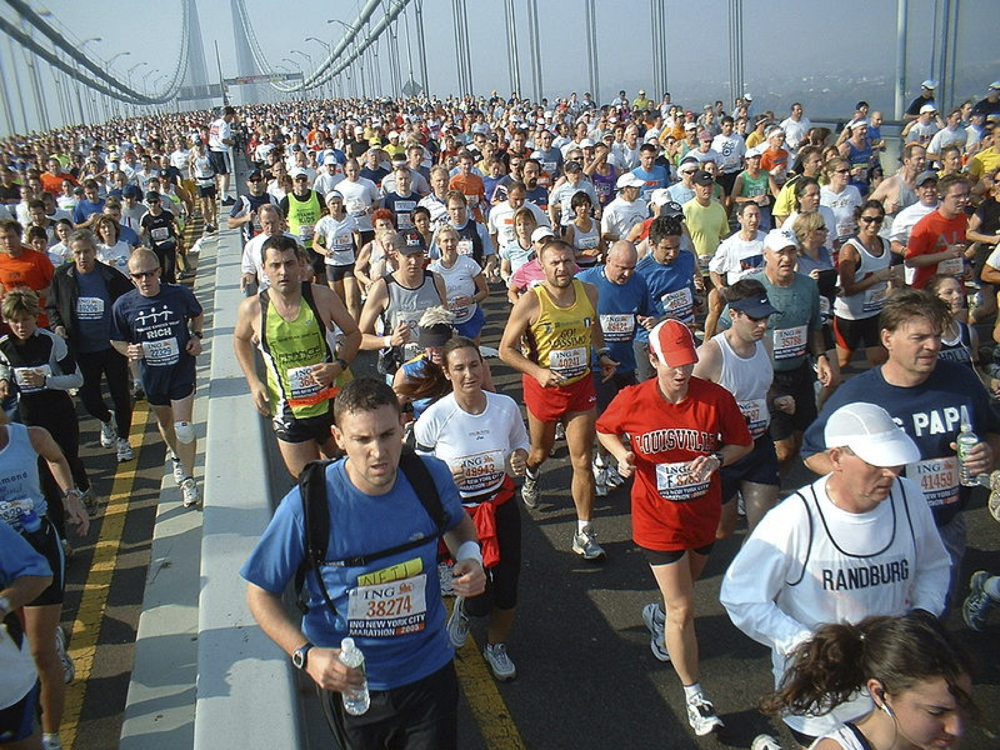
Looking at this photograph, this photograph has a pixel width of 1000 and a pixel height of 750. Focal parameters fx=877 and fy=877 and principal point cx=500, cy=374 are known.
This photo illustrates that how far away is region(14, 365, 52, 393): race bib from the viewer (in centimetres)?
660

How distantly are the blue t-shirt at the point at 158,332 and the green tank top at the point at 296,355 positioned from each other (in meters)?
1.62

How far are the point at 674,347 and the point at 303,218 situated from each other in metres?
9.01

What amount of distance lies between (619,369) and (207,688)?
4280 mm

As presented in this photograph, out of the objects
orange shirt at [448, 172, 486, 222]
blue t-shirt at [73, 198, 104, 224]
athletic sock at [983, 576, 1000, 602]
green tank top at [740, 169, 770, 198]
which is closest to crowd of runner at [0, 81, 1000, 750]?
athletic sock at [983, 576, 1000, 602]

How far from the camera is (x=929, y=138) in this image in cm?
1688

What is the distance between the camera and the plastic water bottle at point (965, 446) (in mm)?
3992

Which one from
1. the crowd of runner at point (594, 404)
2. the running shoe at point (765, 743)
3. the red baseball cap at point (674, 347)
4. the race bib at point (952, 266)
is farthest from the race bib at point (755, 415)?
the race bib at point (952, 266)

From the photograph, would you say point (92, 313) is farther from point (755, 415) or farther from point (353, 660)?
point (353, 660)

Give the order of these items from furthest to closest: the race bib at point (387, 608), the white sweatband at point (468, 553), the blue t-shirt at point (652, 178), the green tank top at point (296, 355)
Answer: the blue t-shirt at point (652, 178), the green tank top at point (296, 355), the white sweatband at point (468, 553), the race bib at point (387, 608)

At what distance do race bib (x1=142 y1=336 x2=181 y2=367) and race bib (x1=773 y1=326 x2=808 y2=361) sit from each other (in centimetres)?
466

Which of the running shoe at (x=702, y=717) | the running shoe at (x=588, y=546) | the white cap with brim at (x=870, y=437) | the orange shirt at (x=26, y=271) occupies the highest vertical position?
the orange shirt at (x=26, y=271)

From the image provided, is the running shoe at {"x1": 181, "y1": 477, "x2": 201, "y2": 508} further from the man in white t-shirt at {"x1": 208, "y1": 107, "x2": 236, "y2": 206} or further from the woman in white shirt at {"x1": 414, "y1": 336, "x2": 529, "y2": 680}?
the man in white t-shirt at {"x1": 208, "y1": 107, "x2": 236, "y2": 206}

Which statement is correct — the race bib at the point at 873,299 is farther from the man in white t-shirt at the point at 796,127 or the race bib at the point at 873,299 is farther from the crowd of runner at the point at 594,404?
the man in white t-shirt at the point at 796,127

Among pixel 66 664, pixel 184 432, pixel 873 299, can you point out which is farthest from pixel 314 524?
pixel 873 299
